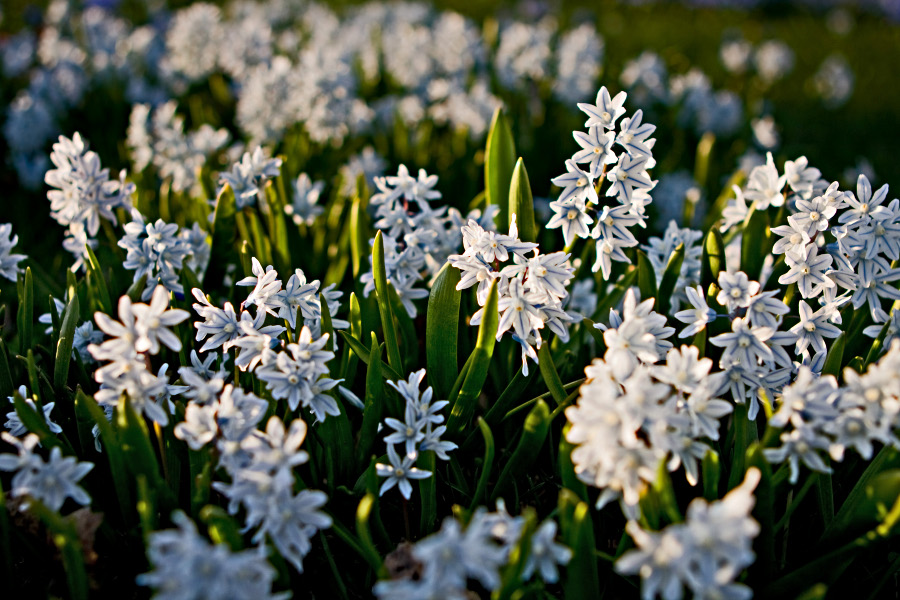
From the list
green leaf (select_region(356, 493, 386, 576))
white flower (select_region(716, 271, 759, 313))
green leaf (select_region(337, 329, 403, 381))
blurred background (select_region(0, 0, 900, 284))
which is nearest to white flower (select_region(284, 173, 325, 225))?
blurred background (select_region(0, 0, 900, 284))

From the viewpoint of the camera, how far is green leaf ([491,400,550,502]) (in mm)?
1729

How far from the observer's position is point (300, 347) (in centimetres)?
166

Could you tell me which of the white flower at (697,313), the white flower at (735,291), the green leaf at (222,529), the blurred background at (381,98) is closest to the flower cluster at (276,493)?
the green leaf at (222,529)

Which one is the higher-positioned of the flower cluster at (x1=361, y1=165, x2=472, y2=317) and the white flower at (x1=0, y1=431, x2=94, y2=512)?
the flower cluster at (x1=361, y1=165, x2=472, y2=317)

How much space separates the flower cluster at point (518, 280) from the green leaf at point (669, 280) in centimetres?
57

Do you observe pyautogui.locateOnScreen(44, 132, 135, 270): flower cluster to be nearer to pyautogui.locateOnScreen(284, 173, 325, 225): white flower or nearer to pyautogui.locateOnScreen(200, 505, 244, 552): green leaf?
pyautogui.locateOnScreen(284, 173, 325, 225): white flower

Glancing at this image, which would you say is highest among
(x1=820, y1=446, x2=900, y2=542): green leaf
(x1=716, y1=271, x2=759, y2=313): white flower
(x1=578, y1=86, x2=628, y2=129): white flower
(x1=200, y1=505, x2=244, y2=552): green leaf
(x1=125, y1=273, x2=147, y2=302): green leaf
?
(x1=578, y1=86, x2=628, y2=129): white flower

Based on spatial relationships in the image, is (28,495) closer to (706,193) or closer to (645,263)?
(645,263)

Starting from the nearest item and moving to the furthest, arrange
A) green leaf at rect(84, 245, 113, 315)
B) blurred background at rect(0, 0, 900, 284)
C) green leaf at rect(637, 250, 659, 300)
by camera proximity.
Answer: green leaf at rect(84, 245, 113, 315), green leaf at rect(637, 250, 659, 300), blurred background at rect(0, 0, 900, 284)

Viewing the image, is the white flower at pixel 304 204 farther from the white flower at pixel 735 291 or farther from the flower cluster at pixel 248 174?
the white flower at pixel 735 291

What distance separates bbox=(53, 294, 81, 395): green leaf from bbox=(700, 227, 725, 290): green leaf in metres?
2.00

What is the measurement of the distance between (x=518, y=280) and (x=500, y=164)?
2.98 feet

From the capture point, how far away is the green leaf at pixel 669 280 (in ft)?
7.46

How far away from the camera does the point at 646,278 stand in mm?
2297
